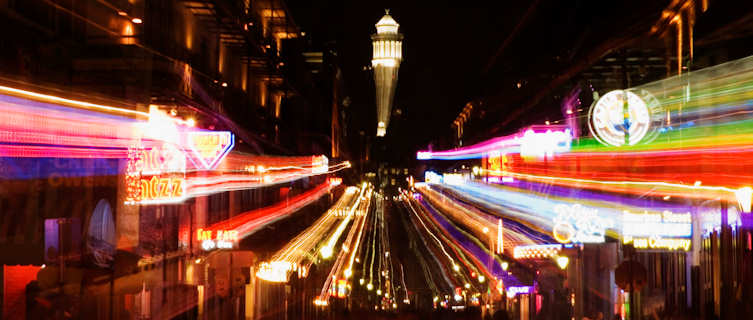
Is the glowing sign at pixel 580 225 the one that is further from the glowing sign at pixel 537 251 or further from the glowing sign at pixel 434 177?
the glowing sign at pixel 434 177

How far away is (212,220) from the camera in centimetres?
2266

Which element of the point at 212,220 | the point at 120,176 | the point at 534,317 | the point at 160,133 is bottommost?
the point at 534,317

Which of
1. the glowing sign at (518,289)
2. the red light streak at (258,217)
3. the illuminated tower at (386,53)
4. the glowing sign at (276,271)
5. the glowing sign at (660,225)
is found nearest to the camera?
the glowing sign at (660,225)

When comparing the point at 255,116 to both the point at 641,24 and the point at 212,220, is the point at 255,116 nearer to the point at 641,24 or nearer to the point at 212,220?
the point at 212,220

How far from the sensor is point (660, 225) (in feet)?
45.6

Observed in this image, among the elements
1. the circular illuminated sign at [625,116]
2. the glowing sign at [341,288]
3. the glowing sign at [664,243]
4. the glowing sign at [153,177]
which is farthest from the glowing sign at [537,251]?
the glowing sign at [153,177]

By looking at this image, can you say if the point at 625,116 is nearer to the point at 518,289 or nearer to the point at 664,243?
the point at 664,243

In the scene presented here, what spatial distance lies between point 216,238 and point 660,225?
495 inches

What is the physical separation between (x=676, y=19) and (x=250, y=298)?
1583 centimetres

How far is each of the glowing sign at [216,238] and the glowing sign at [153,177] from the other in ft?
12.3

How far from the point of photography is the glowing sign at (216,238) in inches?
774

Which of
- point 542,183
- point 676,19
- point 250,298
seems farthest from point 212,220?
point 676,19

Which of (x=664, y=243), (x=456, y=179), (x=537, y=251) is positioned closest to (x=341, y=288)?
(x=537, y=251)

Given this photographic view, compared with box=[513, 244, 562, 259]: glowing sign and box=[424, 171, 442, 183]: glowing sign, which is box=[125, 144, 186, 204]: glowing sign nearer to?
box=[513, 244, 562, 259]: glowing sign
